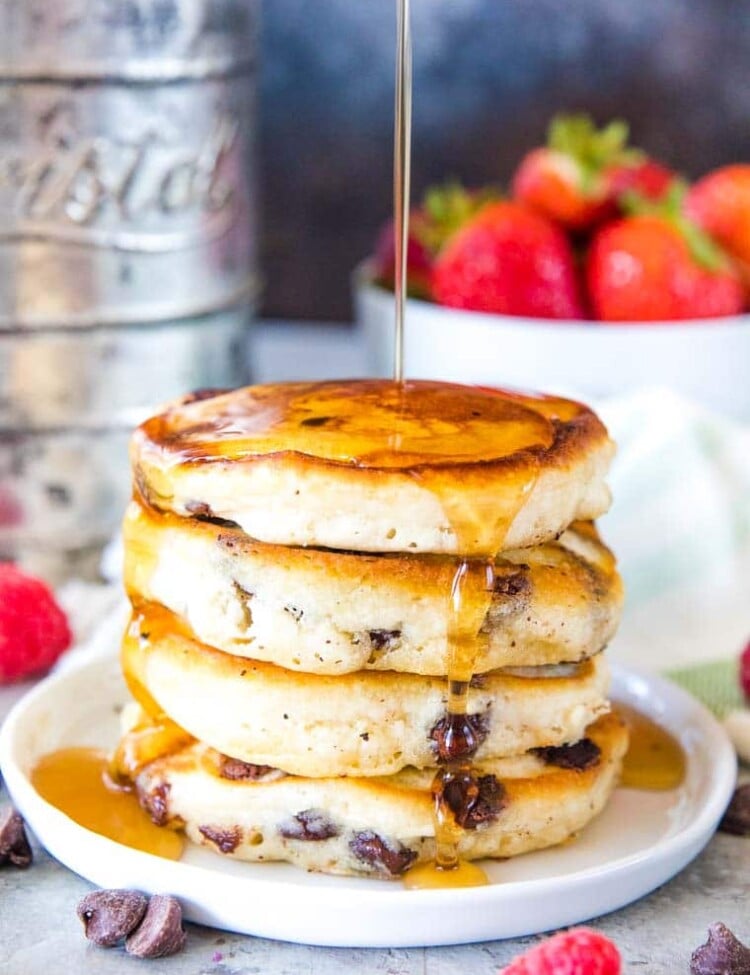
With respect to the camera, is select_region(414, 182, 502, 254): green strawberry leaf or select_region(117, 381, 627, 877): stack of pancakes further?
select_region(414, 182, 502, 254): green strawberry leaf

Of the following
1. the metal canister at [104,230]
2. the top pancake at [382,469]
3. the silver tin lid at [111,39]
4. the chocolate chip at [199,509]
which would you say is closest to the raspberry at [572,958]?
the top pancake at [382,469]

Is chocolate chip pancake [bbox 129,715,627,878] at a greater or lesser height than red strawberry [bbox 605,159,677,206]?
lesser

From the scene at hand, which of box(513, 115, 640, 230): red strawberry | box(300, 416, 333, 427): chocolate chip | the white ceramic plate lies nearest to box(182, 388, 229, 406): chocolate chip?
box(300, 416, 333, 427): chocolate chip

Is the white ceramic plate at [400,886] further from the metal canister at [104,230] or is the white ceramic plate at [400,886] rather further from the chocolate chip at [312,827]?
the metal canister at [104,230]

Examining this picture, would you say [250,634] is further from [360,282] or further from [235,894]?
[360,282]

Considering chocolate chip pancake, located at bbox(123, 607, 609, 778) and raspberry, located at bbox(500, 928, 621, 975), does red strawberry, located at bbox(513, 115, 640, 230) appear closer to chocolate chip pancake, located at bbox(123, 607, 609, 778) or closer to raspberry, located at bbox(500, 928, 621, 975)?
chocolate chip pancake, located at bbox(123, 607, 609, 778)

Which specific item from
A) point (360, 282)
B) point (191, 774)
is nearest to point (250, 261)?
point (360, 282)

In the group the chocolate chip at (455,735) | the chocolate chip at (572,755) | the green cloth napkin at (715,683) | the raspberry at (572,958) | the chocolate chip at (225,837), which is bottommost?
the green cloth napkin at (715,683)
